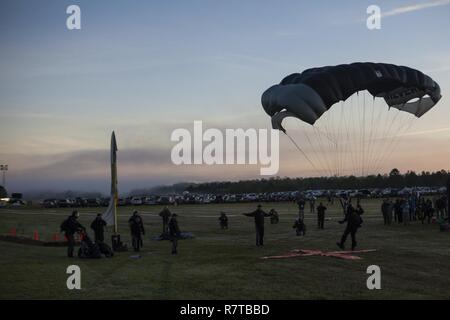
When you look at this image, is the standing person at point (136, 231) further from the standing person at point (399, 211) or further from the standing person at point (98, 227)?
the standing person at point (399, 211)

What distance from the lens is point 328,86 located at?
22.4 metres

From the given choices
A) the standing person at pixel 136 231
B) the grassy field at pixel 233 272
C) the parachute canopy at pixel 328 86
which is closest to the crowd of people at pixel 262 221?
the standing person at pixel 136 231

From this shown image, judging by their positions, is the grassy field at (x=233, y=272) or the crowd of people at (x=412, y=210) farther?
the crowd of people at (x=412, y=210)

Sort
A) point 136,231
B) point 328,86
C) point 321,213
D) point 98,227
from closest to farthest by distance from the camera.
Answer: point 98,227, point 136,231, point 328,86, point 321,213

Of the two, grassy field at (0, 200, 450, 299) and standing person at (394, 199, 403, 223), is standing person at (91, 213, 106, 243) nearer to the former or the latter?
grassy field at (0, 200, 450, 299)

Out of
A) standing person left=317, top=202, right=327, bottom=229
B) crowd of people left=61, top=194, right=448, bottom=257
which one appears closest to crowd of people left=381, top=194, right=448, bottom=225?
crowd of people left=61, top=194, right=448, bottom=257

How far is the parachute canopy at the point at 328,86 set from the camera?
72.8 ft

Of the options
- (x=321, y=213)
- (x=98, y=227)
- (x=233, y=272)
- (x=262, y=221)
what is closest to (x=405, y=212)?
(x=321, y=213)

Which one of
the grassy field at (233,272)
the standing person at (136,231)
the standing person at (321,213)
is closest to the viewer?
the grassy field at (233,272)

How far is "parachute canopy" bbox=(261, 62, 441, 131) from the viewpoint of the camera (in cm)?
2219

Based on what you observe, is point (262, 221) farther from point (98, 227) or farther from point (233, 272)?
point (233, 272)

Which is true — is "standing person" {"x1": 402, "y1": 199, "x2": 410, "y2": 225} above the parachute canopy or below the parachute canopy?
below

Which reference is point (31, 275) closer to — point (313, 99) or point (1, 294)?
point (1, 294)
